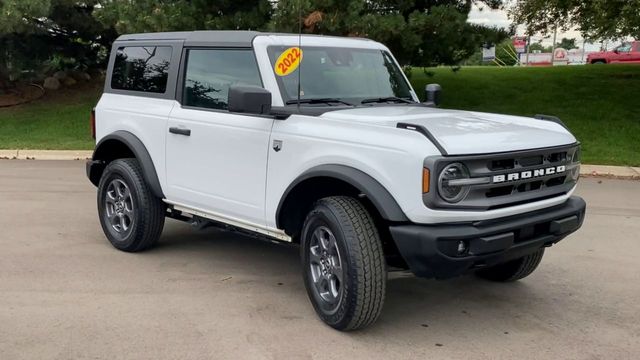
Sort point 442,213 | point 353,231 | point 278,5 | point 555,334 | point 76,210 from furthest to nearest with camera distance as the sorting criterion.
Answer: point 278,5 → point 76,210 → point 555,334 → point 353,231 → point 442,213

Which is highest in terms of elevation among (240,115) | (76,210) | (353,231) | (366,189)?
(240,115)

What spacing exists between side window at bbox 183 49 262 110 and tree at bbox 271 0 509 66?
5492mm

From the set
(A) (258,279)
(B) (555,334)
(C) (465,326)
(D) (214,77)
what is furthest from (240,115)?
(B) (555,334)

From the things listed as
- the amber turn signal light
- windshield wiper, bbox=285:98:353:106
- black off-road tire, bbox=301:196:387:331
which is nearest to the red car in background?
windshield wiper, bbox=285:98:353:106

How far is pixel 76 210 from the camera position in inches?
309

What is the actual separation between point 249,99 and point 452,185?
1.44 metres

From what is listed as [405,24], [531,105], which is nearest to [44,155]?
[405,24]

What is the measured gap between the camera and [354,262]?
3.96 meters

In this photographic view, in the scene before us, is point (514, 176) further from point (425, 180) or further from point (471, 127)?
point (425, 180)

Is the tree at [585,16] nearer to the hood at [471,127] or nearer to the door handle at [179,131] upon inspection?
the hood at [471,127]

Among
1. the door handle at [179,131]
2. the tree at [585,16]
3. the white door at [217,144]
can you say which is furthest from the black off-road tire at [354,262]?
the tree at [585,16]

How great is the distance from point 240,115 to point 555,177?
2260 mm

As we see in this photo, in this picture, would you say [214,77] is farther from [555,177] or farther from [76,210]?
[76,210]

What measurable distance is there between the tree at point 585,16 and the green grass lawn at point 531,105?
5.91 feet
